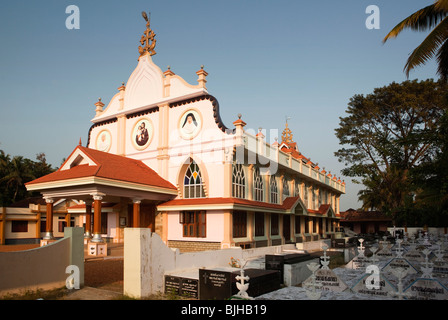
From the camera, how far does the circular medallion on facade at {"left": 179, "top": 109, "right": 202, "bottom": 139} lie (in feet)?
75.3

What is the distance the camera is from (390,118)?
38.4 m

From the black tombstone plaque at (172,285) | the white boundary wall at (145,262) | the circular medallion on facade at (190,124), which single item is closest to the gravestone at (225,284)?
the white boundary wall at (145,262)

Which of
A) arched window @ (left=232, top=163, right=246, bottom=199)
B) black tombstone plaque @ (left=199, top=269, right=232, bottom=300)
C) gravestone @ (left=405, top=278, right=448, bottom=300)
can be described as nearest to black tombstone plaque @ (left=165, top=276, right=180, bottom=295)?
black tombstone plaque @ (left=199, top=269, right=232, bottom=300)

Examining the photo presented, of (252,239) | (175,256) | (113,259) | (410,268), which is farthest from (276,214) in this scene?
(175,256)

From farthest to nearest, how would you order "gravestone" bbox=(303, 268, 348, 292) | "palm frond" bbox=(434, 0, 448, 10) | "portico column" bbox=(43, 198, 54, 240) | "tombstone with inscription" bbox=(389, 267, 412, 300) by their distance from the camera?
"portico column" bbox=(43, 198, 54, 240) → "palm frond" bbox=(434, 0, 448, 10) → "gravestone" bbox=(303, 268, 348, 292) → "tombstone with inscription" bbox=(389, 267, 412, 300)

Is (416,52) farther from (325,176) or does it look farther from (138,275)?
(325,176)

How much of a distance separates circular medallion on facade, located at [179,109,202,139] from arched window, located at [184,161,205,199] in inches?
72.9

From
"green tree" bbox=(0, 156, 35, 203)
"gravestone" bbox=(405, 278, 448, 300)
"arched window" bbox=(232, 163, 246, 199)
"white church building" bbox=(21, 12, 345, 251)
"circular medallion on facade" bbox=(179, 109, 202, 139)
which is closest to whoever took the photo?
"gravestone" bbox=(405, 278, 448, 300)

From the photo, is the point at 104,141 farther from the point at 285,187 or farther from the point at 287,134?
the point at 287,134

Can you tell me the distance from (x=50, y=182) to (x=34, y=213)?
1316 cm

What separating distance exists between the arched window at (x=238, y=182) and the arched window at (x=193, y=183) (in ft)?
6.44

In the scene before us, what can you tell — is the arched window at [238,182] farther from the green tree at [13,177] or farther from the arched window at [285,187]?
the green tree at [13,177]

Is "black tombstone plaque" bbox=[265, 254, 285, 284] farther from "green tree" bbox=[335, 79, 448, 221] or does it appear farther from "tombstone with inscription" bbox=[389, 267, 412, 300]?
"green tree" bbox=[335, 79, 448, 221]

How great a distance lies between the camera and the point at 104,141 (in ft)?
94.1
